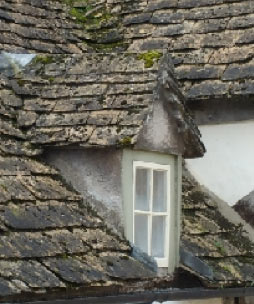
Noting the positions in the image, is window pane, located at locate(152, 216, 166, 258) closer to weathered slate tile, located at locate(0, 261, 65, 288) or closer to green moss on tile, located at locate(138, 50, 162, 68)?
green moss on tile, located at locate(138, 50, 162, 68)

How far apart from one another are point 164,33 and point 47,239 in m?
4.14

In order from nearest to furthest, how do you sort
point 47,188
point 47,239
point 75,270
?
point 75,270 < point 47,239 < point 47,188

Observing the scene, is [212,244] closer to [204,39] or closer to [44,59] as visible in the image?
[44,59]

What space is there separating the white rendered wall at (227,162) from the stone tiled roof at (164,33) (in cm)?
44

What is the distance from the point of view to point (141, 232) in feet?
33.7

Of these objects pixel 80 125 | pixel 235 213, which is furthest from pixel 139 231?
pixel 235 213

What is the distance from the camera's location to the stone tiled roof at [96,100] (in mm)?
9992

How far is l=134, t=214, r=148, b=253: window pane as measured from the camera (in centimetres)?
1022

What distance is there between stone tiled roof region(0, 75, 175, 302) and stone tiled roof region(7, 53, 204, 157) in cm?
28

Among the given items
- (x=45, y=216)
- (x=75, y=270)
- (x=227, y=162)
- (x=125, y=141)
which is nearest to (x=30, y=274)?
(x=75, y=270)

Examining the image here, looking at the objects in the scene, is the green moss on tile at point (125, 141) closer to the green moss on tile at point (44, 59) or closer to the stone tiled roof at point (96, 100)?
the stone tiled roof at point (96, 100)

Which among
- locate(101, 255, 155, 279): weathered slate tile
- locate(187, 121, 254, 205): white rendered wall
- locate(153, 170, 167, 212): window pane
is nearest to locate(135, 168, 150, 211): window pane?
locate(153, 170, 167, 212): window pane

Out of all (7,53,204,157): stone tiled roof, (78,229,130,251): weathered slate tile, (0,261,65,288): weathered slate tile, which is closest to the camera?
(0,261,65,288): weathered slate tile

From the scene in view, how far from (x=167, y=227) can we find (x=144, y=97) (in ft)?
3.59
